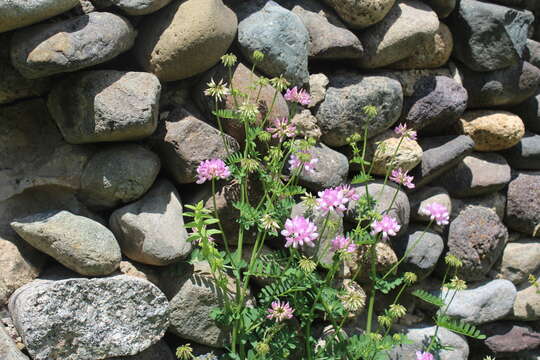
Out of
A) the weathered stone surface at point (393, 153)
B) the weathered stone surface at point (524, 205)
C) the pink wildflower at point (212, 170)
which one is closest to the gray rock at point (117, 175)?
the pink wildflower at point (212, 170)

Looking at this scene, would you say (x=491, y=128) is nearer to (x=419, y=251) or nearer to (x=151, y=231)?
(x=419, y=251)

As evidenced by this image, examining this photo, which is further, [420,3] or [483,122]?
[483,122]

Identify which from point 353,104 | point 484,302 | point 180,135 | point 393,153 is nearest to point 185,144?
point 180,135

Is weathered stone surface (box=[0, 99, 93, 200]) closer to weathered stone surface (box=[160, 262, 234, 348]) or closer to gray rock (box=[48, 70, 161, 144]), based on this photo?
gray rock (box=[48, 70, 161, 144])

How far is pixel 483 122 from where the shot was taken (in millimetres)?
3871

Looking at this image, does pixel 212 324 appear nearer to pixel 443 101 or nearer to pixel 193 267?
pixel 193 267

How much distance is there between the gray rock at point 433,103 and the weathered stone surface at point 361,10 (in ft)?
1.85

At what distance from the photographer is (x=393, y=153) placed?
11.3 ft

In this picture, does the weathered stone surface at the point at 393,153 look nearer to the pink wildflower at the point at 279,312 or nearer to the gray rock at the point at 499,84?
the gray rock at the point at 499,84

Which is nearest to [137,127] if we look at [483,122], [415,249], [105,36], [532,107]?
[105,36]

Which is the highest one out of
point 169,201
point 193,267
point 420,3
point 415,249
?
point 420,3

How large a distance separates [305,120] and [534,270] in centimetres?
219

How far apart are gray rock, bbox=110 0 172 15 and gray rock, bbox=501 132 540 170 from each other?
9.01 ft

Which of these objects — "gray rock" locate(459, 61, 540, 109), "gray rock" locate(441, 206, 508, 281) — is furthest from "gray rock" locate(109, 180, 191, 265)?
"gray rock" locate(459, 61, 540, 109)
